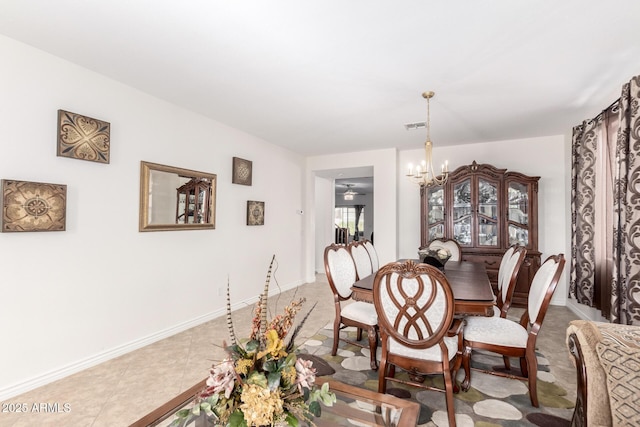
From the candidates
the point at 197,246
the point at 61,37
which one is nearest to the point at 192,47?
the point at 61,37

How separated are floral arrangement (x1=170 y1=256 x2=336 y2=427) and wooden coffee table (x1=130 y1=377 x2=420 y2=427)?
0.29 m

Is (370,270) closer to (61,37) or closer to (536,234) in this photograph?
(536,234)

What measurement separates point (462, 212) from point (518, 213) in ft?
2.39

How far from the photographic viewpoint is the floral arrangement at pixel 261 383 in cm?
89

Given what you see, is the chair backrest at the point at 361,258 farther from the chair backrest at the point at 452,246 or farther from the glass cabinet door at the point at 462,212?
the glass cabinet door at the point at 462,212

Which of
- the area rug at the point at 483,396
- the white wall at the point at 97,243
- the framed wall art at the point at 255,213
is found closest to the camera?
the area rug at the point at 483,396

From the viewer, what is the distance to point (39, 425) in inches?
71.6

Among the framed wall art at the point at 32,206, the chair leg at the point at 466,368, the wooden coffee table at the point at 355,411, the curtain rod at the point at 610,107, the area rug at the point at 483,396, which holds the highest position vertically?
the curtain rod at the point at 610,107

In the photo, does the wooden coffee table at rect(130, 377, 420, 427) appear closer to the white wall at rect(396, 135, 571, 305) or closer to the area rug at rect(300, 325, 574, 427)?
the area rug at rect(300, 325, 574, 427)

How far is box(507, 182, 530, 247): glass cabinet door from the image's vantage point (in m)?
4.28

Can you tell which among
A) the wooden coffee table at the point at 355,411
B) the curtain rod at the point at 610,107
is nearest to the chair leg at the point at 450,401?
the wooden coffee table at the point at 355,411

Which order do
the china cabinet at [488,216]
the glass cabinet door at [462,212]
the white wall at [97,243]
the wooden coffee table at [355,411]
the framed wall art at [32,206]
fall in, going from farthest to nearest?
the glass cabinet door at [462,212] → the china cabinet at [488,216] → the white wall at [97,243] → the framed wall art at [32,206] → the wooden coffee table at [355,411]

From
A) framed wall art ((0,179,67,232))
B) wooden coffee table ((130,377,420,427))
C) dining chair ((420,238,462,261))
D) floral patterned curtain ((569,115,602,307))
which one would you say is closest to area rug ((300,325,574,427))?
wooden coffee table ((130,377,420,427))

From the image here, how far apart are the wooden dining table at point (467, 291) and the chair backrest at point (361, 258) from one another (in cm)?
51
